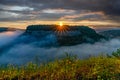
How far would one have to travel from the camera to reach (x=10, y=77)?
16.5 meters

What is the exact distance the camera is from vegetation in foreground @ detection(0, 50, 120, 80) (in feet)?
51.6

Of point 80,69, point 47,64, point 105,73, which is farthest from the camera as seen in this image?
point 47,64

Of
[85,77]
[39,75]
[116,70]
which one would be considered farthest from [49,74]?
[116,70]

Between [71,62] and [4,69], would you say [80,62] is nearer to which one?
[71,62]

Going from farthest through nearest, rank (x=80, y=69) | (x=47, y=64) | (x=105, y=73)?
1. (x=47, y=64)
2. (x=80, y=69)
3. (x=105, y=73)

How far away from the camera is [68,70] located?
54.0 feet

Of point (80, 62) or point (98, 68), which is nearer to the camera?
point (98, 68)

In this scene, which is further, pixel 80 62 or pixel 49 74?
pixel 80 62

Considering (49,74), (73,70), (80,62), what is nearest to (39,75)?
(49,74)

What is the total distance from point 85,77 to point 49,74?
164cm

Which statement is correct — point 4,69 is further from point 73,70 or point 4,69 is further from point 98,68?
point 98,68

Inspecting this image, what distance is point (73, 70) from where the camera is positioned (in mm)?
16500

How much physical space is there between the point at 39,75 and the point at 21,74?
0.85 m

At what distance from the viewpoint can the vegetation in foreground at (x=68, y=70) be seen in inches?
620
